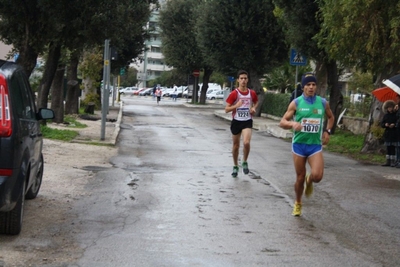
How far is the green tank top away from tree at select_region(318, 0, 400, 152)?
23.9ft

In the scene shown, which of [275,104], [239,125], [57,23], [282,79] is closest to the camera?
[239,125]

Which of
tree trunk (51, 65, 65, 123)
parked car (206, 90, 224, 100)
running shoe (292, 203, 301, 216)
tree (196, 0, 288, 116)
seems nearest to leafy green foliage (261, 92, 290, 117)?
tree (196, 0, 288, 116)

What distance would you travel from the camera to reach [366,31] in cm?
1655

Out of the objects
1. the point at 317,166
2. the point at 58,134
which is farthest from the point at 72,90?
the point at 317,166

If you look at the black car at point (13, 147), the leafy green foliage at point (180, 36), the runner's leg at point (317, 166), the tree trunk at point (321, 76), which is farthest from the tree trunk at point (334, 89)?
the leafy green foliage at point (180, 36)

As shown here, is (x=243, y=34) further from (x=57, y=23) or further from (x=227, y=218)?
(x=227, y=218)

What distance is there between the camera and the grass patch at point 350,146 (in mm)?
17719

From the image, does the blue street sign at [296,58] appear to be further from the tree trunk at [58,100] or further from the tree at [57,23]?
the tree trunk at [58,100]

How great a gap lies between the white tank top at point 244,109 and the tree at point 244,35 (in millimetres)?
24069

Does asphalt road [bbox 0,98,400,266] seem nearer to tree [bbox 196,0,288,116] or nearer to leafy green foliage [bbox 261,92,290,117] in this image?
leafy green foliage [bbox 261,92,290,117]

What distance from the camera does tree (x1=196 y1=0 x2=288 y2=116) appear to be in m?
36.4

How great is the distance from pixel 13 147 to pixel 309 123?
3.74 metres

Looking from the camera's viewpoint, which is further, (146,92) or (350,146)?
(146,92)

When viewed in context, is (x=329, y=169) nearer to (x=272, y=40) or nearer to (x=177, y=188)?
(x=177, y=188)
